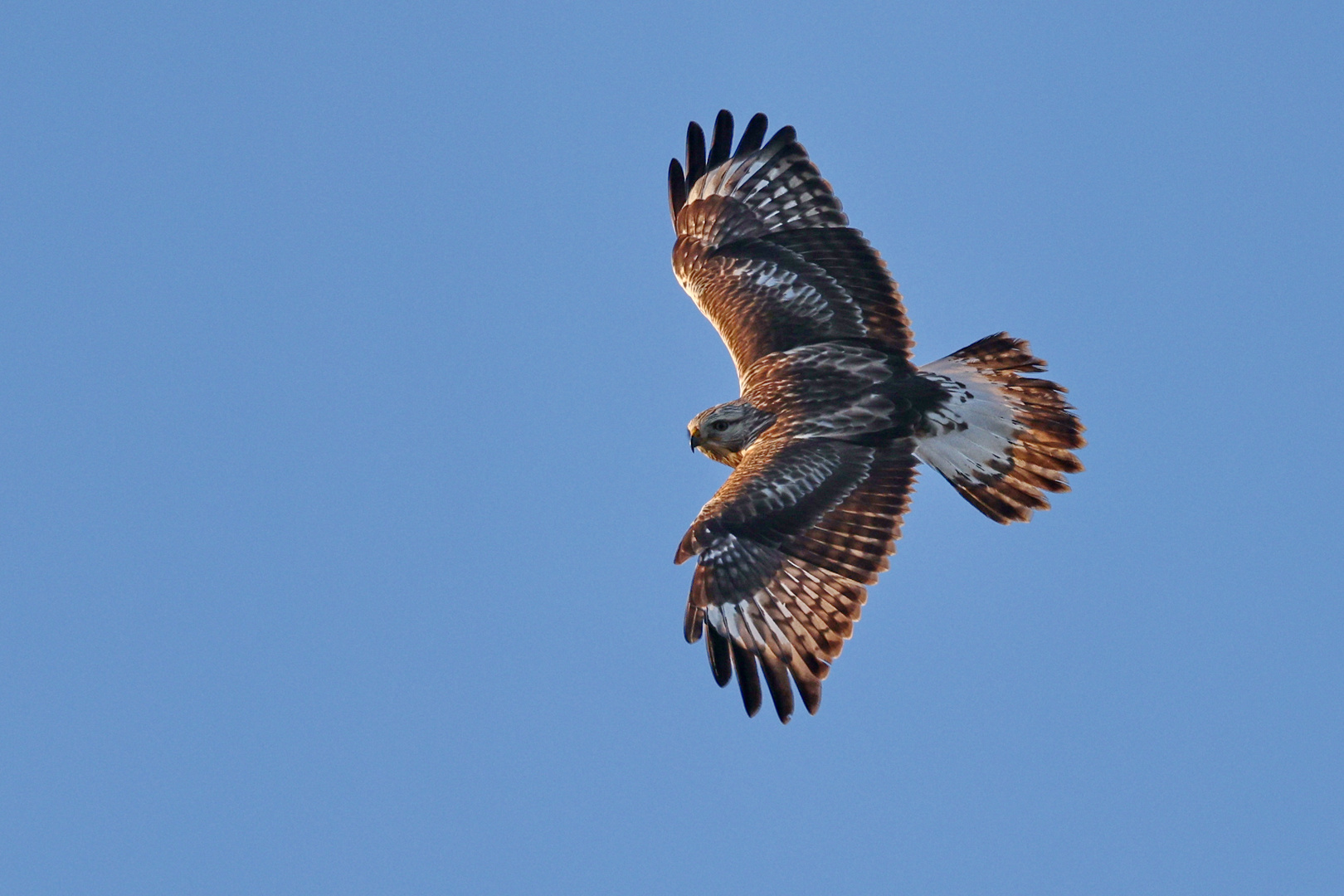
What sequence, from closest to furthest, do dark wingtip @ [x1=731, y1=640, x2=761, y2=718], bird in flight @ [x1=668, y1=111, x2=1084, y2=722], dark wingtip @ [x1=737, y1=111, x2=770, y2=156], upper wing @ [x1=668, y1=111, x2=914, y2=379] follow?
1. dark wingtip @ [x1=731, y1=640, x2=761, y2=718]
2. bird in flight @ [x1=668, y1=111, x2=1084, y2=722]
3. upper wing @ [x1=668, y1=111, x2=914, y2=379]
4. dark wingtip @ [x1=737, y1=111, x2=770, y2=156]

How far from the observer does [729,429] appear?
1262 cm

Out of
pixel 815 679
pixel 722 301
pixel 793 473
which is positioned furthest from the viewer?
pixel 722 301

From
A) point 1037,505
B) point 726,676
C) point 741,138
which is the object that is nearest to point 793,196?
point 741,138

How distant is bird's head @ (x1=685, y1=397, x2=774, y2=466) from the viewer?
495 inches

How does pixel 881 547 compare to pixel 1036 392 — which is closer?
pixel 881 547

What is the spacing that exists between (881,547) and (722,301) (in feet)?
10.2

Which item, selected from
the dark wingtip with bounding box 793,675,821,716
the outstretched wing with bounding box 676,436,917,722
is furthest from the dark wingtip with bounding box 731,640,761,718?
the dark wingtip with bounding box 793,675,821,716

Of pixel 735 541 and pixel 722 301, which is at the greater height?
pixel 722 301

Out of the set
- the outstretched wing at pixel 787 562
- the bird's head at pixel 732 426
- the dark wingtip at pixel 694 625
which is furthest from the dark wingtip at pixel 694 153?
the dark wingtip at pixel 694 625

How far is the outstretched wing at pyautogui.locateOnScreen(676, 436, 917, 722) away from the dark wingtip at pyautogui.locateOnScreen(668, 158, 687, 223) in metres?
3.34

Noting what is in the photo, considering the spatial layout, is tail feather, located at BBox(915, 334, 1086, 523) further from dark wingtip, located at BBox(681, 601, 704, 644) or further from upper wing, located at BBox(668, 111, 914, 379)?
dark wingtip, located at BBox(681, 601, 704, 644)

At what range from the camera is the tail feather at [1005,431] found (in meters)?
12.4

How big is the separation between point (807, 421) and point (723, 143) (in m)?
3.14

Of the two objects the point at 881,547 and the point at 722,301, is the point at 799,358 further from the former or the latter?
the point at 881,547
